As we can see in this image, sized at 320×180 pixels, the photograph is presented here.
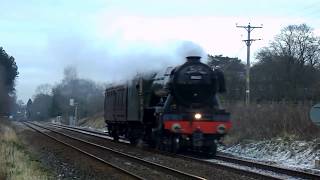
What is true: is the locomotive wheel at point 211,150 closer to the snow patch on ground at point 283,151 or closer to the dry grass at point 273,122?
the snow patch on ground at point 283,151

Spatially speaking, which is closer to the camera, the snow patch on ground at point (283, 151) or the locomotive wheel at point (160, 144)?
the snow patch on ground at point (283, 151)

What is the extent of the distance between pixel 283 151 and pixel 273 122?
4.18 m

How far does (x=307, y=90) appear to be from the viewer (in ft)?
227

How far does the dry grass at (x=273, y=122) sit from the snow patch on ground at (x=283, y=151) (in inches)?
27.6

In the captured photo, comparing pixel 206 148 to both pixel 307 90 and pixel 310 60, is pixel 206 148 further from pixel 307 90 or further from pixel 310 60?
pixel 310 60


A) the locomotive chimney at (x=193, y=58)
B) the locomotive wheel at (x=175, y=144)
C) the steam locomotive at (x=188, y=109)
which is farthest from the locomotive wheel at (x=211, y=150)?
the locomotive chimney at (x=193, y=58)

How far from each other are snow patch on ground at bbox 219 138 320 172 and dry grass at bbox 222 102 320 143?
70 cm

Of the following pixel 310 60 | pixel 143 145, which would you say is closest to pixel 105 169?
pixel 143 145

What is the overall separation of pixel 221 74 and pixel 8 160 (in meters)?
9.22

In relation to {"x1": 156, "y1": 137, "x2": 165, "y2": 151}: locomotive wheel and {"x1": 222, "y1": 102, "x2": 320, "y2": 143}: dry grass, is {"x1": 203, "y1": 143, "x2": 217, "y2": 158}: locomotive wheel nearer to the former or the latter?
{"x1": 156, "y1": 137, "x2": 165, "y2": 151}: locomotive wheel

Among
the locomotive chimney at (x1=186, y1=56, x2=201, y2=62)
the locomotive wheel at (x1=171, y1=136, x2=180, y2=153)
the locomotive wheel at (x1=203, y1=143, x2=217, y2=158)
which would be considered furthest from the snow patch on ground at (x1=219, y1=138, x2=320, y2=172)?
the locomotive chimney at (x1=186, y1=56, x2=201, y2=62)

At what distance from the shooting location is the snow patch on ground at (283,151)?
19641mm

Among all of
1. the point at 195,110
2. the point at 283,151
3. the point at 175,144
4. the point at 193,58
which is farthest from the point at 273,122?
the point at 175,144

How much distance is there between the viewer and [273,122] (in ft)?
A: 85.8
